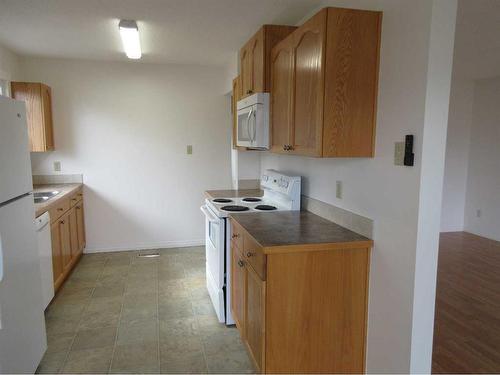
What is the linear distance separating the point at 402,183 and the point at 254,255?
0.85 m

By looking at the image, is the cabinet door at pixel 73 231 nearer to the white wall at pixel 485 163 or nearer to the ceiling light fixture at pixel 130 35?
the ceiling light fixture at pixel 130 35

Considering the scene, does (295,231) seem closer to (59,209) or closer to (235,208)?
(235,208)

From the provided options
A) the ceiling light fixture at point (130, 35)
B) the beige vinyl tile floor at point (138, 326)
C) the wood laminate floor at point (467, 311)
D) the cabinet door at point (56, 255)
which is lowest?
the beige vinyl tile floor at point (138, 326)

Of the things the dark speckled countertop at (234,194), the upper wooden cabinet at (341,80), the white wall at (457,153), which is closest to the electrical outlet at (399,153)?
the upper wooden cabinet at (341,80)

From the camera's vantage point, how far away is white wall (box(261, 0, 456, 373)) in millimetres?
1596

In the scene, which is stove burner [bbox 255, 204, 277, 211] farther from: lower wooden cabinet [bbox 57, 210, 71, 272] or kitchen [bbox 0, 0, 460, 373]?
lower wooden cabinet [bbox 57, 210, 71, 272]

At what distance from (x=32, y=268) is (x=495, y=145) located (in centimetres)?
576

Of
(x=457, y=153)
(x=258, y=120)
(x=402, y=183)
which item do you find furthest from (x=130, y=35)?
(x=457, y=153)

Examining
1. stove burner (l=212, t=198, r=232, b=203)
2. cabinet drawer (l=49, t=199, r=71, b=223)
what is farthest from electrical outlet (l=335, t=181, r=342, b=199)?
cabinet drawer (l=49, t=199, r=71, b=223)

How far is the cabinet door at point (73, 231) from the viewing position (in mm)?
3910

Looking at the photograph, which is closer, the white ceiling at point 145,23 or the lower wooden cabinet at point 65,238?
the white ceiling at point 145,23

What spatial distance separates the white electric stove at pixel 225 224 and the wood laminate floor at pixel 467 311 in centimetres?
141

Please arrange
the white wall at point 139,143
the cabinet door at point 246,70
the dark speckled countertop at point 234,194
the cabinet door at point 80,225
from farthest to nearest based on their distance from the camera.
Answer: the white wall at point 139,143 → the cabinet door at point 80,225 → the dark speckled countertop at point 234,194 → the cabinet door at point 246,70

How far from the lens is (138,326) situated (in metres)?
2.81
